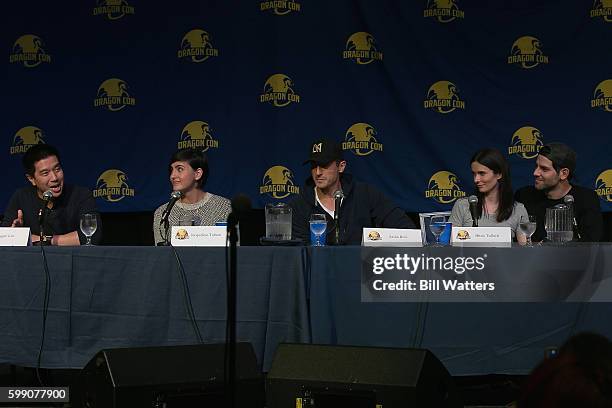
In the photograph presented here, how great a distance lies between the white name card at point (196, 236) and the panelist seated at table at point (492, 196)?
1355mm

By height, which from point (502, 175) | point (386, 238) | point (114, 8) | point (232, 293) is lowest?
point (232, 293)

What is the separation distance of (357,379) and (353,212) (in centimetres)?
172

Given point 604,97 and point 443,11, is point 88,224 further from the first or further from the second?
point 604,97

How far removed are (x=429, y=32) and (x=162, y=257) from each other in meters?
2.56

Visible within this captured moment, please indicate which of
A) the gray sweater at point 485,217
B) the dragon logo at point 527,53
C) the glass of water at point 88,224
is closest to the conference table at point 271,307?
the glass of water at point 88,224

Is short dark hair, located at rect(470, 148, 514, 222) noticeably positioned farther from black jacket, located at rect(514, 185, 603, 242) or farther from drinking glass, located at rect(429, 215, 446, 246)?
drinking glass, located at rect(429, 215, 446, 246)

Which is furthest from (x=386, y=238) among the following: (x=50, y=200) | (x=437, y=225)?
(x=50, y=200)

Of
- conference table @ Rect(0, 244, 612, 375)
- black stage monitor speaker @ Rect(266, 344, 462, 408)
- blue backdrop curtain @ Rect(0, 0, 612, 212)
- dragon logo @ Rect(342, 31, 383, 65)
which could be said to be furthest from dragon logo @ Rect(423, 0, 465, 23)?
black stage monitor speaker @ Rect(266, 344, 462, 408)

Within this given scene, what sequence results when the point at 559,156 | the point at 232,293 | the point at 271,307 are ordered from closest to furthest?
the point at 232,293 → the point at 271,307 → the point at 559,156

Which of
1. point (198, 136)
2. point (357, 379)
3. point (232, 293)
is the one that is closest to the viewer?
point (232, 293)

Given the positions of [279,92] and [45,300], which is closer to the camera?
[45,300]

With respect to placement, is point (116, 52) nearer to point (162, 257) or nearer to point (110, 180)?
point (110, 180)

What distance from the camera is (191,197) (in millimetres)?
4531

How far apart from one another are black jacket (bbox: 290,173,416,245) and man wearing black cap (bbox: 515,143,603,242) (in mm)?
715
